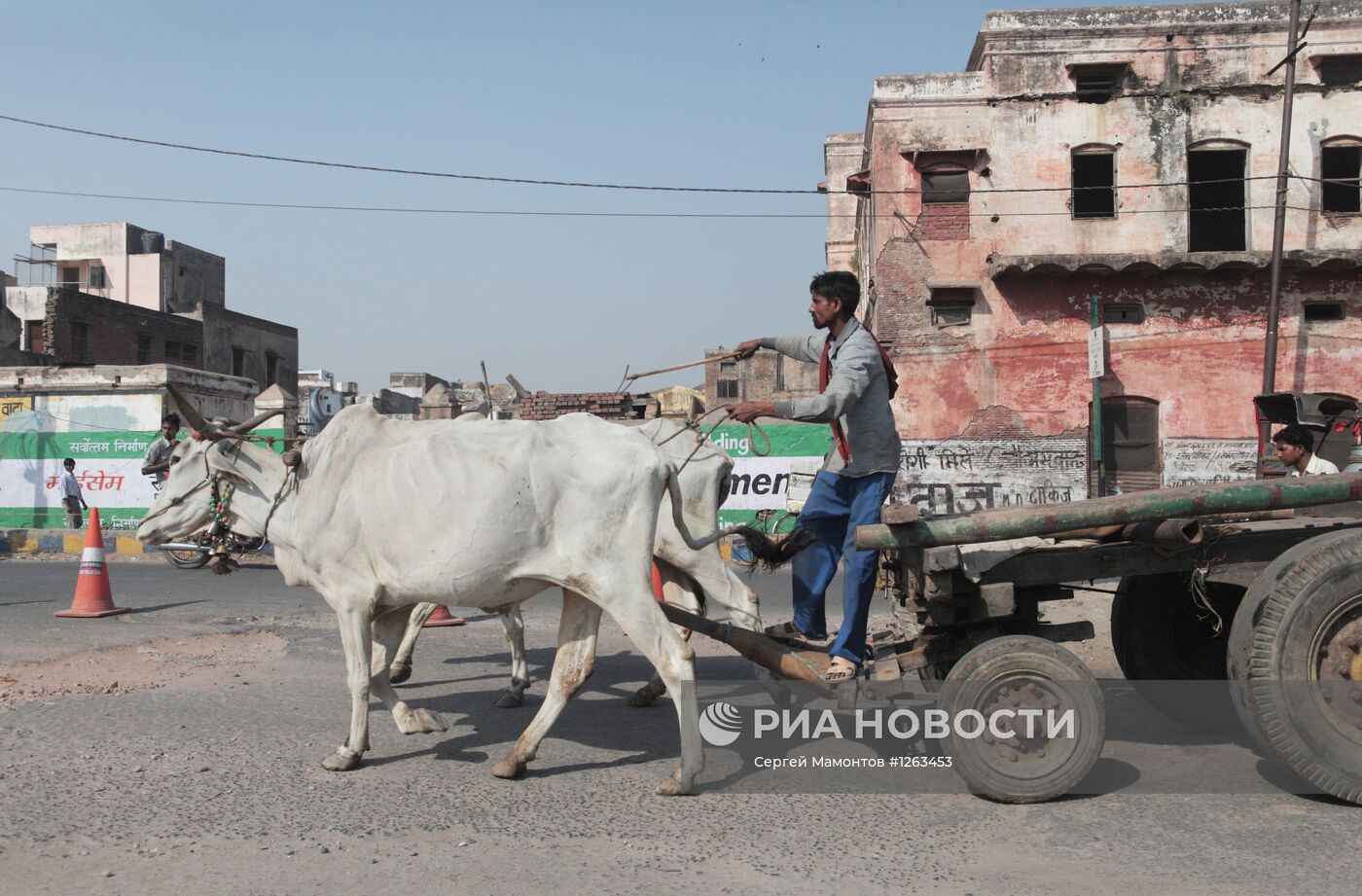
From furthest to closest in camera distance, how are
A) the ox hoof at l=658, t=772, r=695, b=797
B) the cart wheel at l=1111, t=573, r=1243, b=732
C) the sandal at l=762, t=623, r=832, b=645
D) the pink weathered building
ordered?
the pink weathered building < the cart wheel at l=1111, t=573, r=1243, b=732 < the sandal at l=762, t=623, r=832, b=645 < the ox hoof at l=658, t=772, r=695, b=797

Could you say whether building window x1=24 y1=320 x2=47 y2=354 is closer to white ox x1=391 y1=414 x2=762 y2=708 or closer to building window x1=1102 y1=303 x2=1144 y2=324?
building window x1=1102 y1=303 x2=1144 y2=324

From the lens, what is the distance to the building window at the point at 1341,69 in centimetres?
2441

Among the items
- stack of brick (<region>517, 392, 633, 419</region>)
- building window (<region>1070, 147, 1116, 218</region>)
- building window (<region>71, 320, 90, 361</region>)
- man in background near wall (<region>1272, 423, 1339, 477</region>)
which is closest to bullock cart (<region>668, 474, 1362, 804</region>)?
man in background near wall (<region>1272, 423, 1339, 477</region>)

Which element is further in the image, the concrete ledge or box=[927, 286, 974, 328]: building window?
box=[927, 286, 974, 328]: building window

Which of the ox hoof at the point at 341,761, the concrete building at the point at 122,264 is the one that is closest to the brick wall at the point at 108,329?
the concrete building at the point at 122,264

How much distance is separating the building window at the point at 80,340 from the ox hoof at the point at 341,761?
35701mm

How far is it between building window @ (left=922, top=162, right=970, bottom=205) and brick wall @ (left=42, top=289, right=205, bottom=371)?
86.2 ft

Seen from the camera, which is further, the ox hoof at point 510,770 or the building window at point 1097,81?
the building window at point 1097,81

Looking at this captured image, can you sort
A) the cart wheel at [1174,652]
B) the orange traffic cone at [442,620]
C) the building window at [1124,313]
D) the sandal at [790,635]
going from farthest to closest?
the building window at [1124,313] → the orange traffic cone at [442,620] → the cart wheel at [1174,652] → the sandal at [790,635]

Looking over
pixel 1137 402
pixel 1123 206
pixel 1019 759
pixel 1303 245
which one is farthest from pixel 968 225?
pixel 1019 759

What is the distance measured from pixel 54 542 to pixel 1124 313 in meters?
21.1

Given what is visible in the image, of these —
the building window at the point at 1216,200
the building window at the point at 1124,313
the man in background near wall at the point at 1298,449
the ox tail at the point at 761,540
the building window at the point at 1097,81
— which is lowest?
the ox tail at the point at 761,540

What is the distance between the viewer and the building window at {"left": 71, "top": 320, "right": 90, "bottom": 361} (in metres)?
36.1

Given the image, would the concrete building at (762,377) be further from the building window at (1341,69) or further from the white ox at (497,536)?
the white ox at (497,536)
